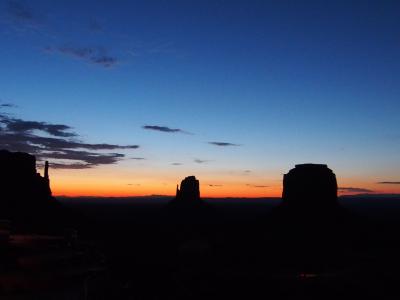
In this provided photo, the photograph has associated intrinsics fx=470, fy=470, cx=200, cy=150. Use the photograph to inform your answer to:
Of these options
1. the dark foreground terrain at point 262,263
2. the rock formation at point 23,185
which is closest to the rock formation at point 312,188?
the dark foreground terrain at point 262,263

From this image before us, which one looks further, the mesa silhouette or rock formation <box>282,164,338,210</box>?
rock formation <box>282,164,338,210</box>

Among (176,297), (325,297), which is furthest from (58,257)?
(325,297)

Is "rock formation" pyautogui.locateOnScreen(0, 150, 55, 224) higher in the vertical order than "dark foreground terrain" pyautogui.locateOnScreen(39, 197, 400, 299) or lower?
higher

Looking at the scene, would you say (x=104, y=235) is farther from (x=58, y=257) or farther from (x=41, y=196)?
(x=58, y=257)

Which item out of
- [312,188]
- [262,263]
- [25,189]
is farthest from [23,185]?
[312,188]

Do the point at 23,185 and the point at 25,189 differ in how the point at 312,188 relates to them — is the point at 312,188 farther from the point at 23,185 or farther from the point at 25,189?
the point at 23,185

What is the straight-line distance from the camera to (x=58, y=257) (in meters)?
18.7

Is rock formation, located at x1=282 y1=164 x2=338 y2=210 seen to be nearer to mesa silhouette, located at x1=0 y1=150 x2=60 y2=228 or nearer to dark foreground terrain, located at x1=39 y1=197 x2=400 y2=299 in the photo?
dark foreground terrain, located at x1=39 y1=197 x2=400 y2=299

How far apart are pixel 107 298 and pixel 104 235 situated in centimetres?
8089

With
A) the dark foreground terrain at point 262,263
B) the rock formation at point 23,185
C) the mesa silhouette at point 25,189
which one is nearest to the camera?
the dark foreground terrain at point 262,263

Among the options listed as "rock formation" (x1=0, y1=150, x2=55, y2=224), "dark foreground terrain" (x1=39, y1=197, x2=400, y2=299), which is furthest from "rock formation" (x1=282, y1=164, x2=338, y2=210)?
"rock formation" (x1=0, y1=150, x2=55, y2=224)

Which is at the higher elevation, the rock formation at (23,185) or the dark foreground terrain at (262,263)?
the rock formation at (23,185)

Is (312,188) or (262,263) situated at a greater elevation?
(312,188)

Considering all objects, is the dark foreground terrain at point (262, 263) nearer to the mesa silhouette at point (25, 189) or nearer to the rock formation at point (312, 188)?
the rock formation at point (312, 188)
